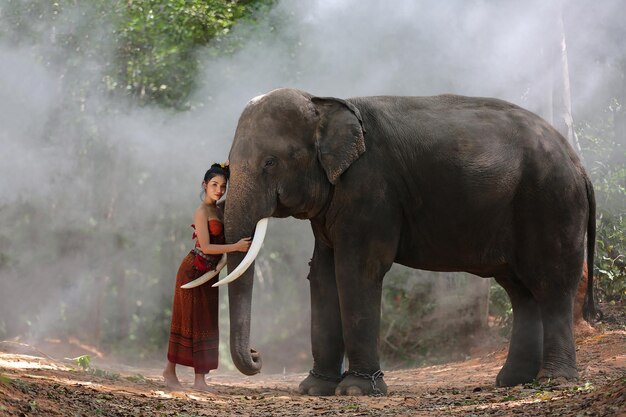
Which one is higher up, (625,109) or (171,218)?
(625,109)

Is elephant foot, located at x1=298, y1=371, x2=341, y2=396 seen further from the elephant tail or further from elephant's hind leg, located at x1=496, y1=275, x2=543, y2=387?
the elephant tail

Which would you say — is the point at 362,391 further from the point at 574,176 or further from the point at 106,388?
the point at 574,176

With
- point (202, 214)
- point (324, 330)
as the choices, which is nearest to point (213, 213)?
point (202, 214)

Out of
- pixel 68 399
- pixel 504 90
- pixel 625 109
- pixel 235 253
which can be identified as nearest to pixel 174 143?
pixel 504 90

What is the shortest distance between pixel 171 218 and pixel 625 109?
7.75 metres

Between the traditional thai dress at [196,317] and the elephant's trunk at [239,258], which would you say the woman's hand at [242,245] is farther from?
the traditional thai dress at [196,317]

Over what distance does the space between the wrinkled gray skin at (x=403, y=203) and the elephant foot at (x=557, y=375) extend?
0.02m

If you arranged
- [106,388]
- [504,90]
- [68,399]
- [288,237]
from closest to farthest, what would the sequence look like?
[68,399], [106,388], [504,90], [288,237]

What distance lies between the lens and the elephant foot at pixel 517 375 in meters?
8.05

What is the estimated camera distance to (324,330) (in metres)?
8.03

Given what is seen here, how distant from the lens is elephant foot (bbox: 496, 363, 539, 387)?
8055 mm

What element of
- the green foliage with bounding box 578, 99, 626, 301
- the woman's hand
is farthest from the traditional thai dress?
the green foliage with bounding box 578, 99, 626, 301

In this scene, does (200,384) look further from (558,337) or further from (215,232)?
(558,337)

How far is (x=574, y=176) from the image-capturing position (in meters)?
7.99
